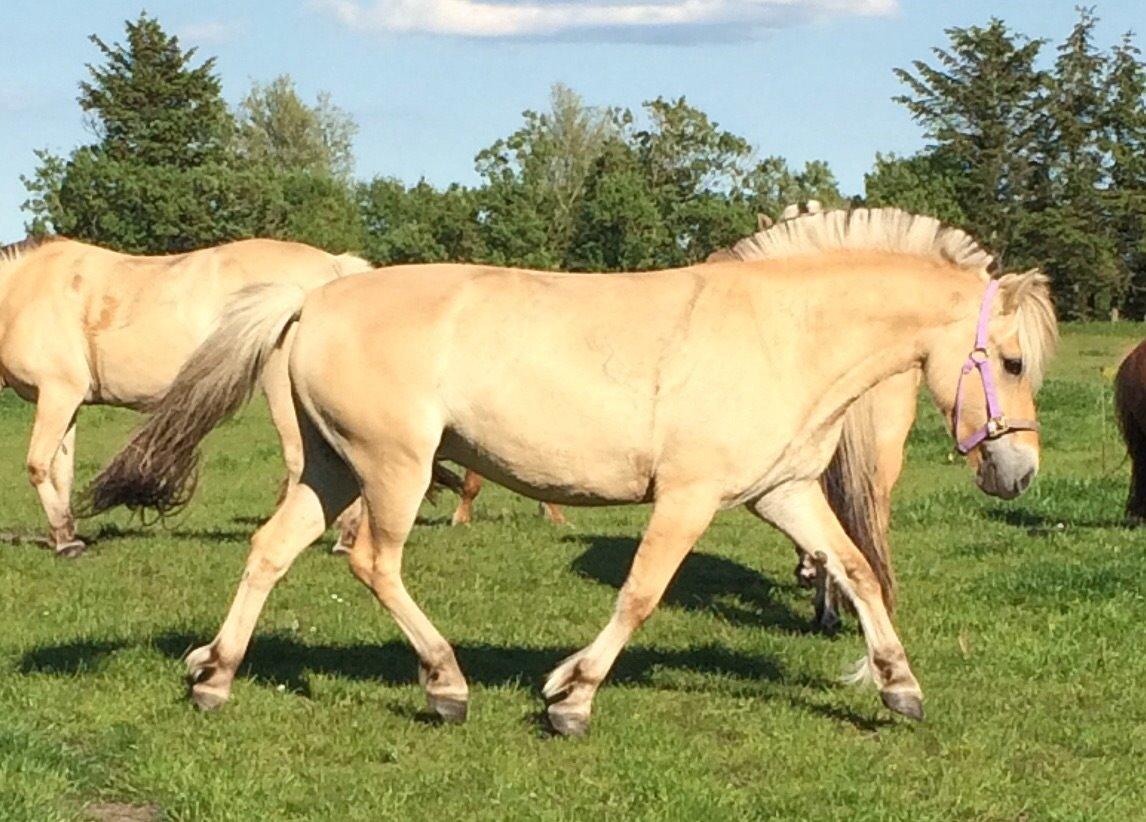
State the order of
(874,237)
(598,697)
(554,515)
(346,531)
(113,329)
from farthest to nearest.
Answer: (554,515) → (113,329) → (346,531) → (598,697) → (874,237)

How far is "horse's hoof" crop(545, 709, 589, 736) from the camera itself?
6254 millimetres

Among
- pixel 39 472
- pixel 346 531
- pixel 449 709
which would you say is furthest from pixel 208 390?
pixel 39 472

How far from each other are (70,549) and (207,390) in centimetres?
473

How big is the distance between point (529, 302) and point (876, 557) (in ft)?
7.31

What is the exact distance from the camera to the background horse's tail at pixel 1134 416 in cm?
1282

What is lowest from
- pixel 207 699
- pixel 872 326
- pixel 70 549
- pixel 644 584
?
pixel 70 549

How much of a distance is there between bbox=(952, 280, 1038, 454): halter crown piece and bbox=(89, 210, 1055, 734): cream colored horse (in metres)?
0.01

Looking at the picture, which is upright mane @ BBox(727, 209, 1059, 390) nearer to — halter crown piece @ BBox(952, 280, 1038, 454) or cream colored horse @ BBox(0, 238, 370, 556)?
halter crown piece @ BBox(952, 280, 1038, 454)

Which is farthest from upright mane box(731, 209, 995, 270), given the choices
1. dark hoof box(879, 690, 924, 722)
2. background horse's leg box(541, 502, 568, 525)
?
background horse's leg box(541, 502, 568, 525)

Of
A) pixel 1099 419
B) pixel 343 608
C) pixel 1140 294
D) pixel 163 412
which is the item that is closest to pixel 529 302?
pixel 163 412

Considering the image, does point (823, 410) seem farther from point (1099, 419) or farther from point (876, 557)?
point (1099, 419)

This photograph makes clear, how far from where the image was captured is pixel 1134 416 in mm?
13156

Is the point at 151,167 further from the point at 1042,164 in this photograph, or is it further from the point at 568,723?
the point at 568,723

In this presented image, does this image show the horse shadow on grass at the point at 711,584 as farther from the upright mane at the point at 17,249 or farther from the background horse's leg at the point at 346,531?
the upright mane at the point at 17,249
